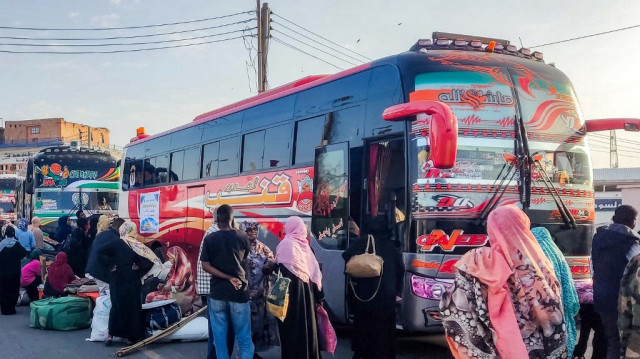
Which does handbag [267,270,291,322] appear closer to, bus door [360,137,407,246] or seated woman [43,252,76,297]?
bus door [360,137,407,246]

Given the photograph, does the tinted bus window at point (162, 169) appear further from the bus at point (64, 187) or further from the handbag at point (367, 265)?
the bus at point (64, 187)

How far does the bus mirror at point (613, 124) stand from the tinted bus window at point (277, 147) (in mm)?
4052

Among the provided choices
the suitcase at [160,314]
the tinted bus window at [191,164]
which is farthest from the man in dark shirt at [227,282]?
the tinted bus window at [191,164]

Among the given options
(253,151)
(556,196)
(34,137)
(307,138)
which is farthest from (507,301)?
(34,137)

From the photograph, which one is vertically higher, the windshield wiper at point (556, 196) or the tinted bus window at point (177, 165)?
the tinted bus window at point (177, 165)

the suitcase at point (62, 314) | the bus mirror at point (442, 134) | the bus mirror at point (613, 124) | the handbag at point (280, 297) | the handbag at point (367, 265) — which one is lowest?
the suitcase at point (62, 314)

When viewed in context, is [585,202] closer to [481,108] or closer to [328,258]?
[481,108]

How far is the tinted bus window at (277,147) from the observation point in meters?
9.02

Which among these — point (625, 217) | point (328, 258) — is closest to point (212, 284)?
point (328, 258)

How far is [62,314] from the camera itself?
30.1 feet

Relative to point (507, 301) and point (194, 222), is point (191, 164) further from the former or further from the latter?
point (507, 301)

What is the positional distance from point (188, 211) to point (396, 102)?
20.3ft

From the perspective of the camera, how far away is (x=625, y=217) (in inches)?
239

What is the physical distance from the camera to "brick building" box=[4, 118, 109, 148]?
62.6 meters
